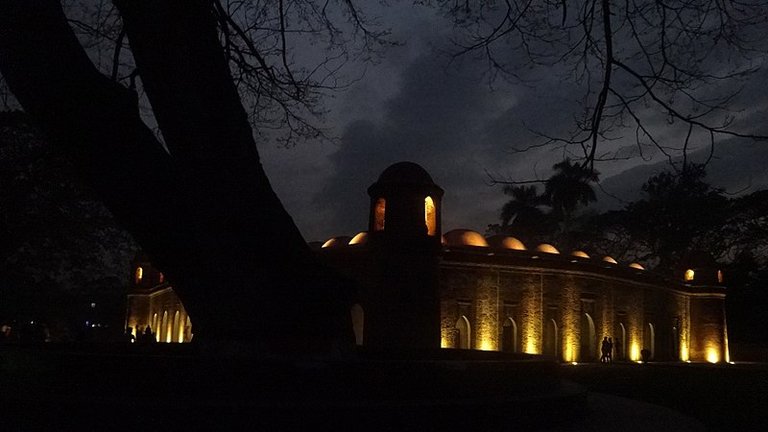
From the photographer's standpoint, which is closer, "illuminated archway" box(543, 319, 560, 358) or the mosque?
the mosque

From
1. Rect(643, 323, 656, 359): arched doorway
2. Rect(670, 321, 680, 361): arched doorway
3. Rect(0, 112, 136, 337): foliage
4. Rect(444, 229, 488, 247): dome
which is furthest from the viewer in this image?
Rect(670, 321, 680, 361): arched doorway

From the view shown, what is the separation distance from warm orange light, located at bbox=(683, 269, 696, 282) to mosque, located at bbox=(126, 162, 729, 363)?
0.10 m

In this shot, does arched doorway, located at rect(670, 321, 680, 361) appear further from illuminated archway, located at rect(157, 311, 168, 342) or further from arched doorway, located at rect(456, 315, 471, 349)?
illuminated archway, located at rect(157, 311, 168, 342)

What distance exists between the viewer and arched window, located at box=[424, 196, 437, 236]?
19.2 meters

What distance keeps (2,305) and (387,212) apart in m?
23.1

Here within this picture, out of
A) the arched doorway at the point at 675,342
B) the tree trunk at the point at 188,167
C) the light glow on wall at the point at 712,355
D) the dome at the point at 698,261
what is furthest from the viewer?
the dome at the point at 698,261

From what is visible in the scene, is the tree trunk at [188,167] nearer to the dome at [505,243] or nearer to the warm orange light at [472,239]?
the warm orange light at [472,239]

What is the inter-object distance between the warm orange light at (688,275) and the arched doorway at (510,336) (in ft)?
51.0

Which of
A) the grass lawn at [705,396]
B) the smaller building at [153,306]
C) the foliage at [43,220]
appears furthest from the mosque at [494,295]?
the foliage at [43,220]

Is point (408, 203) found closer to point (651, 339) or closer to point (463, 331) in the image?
point (463, 331)

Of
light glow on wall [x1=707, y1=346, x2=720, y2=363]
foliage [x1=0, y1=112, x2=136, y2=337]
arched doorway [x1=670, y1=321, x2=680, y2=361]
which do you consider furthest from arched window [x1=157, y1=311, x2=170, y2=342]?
light glow on wall [x1=707, y1=346, x2=720, y2=363]

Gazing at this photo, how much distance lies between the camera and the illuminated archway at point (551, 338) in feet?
81.0

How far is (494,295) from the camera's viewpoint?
24.1 meters

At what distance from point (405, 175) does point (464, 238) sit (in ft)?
25.4
